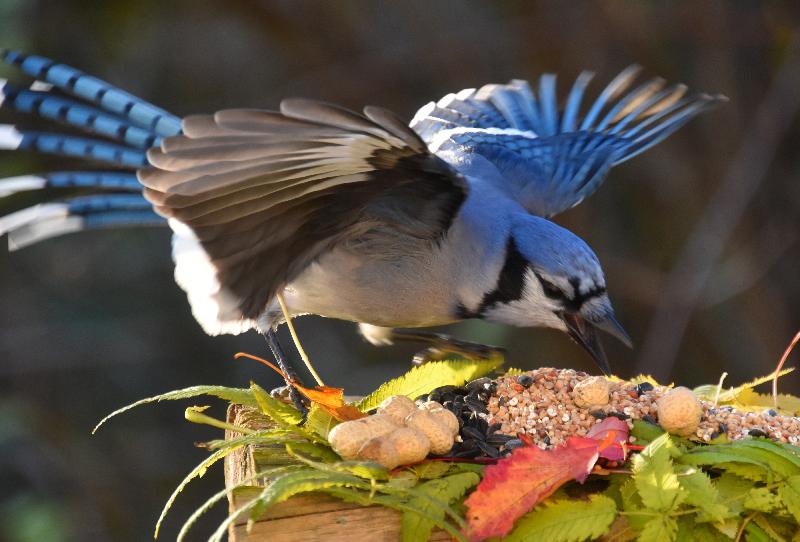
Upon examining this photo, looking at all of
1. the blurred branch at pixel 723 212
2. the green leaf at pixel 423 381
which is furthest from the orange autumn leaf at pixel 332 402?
the blurred branch at pixel 723 212

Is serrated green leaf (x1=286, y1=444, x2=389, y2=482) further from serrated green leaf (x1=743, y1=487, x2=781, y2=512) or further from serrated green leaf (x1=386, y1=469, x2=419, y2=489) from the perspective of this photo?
serrated green leaf (x1=743, y1=487, x2=781, y2=512)

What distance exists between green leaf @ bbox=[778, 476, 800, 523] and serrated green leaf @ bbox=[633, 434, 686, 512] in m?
0.16

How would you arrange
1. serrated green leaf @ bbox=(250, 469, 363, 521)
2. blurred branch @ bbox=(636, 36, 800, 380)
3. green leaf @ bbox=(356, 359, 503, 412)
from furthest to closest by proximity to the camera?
blurred branch @ bbox=(636, 36, 800, 380)
green leaf @ bbox=(356, 359, 503, 412)
serrated green leaf @ bbox=(250, 469, 363, 521)

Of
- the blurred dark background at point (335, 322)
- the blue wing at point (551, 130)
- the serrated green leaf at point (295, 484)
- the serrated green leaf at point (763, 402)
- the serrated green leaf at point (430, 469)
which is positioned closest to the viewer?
the serrated green leaf at point (295, 484)

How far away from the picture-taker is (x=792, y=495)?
1.65 m

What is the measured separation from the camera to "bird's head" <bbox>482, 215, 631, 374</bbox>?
2.22m

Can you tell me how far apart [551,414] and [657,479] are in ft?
1.03

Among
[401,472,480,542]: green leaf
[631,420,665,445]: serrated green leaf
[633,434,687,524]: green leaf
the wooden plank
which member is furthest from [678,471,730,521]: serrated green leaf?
the wooden plank

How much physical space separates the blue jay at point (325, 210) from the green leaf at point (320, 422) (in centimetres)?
36

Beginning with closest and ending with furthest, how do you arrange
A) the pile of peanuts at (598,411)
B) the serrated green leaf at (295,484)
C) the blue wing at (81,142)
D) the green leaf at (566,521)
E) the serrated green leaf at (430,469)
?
the serrated green leaf at (295,484), the green leaf at (566,521), the serrated green leaf at (430,469), the pile of peanuts at (598,411), the blue wing at (81,142)

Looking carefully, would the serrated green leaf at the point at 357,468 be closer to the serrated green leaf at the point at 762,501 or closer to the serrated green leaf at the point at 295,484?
the serrated green leaf at the point at 295,484

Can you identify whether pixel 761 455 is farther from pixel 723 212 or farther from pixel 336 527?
pixel 723 212

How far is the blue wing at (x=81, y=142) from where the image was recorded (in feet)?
7.51

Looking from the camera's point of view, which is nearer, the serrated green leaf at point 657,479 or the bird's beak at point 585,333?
the serrated green leaf at point 657,479
